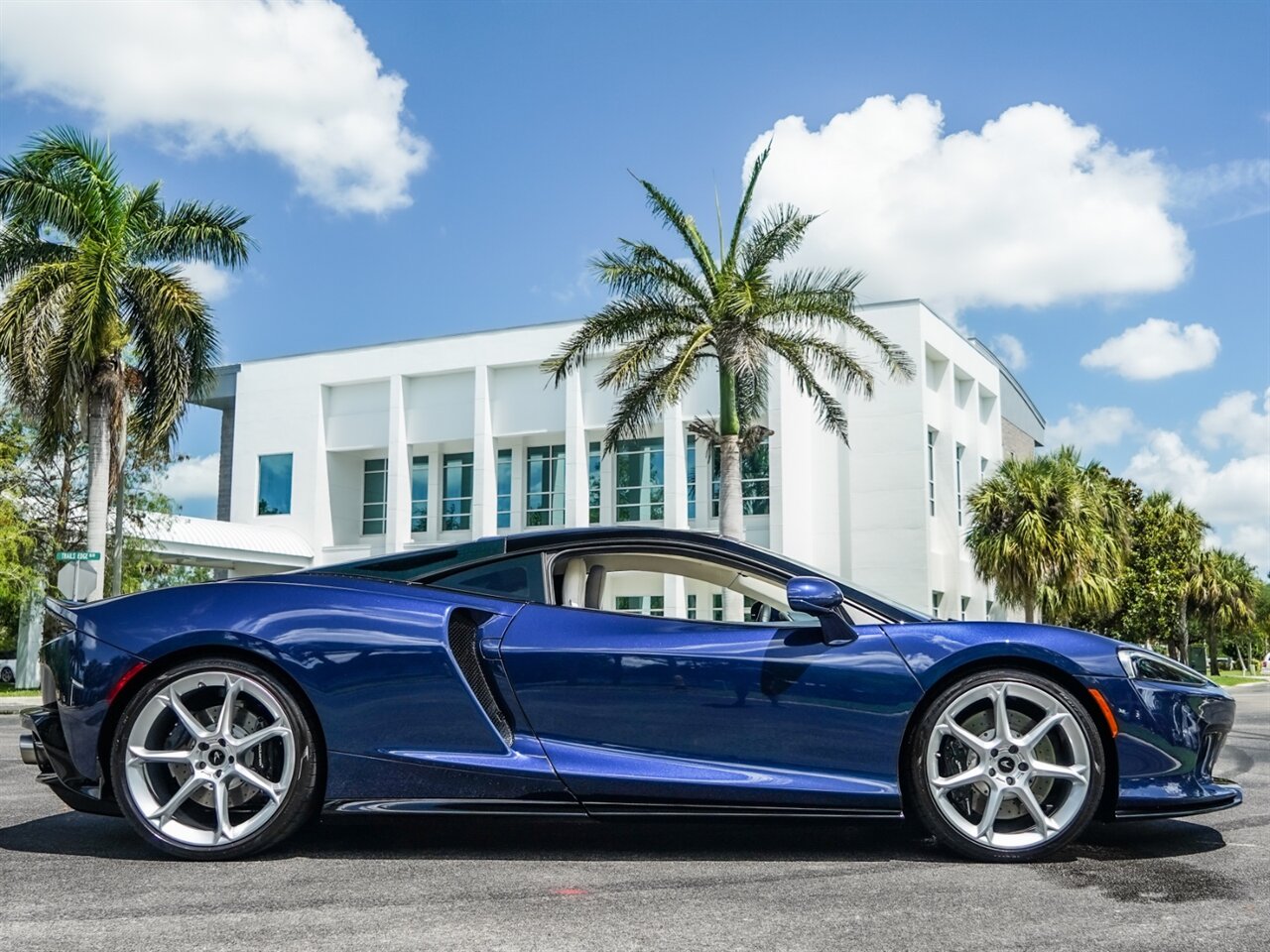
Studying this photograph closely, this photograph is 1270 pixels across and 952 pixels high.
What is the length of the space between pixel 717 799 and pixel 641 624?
0.67m

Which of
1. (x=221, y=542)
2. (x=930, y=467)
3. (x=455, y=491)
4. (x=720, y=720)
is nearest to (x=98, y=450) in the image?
(x=221, y=542)

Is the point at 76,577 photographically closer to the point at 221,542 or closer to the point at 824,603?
the point at 824,603

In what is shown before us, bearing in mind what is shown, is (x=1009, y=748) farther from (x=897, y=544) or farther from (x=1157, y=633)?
(x=1157, y=633)

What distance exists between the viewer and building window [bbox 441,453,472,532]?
42.2m

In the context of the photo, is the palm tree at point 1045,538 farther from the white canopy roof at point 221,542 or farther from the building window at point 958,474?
the white canopy roof at point 221,542

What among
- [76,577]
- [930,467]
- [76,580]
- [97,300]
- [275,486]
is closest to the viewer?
[76,577]

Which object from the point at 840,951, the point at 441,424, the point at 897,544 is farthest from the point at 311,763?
the point at 441,424

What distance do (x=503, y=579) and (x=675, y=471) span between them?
3217cm

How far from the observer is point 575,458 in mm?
38562

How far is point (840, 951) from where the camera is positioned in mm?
3035

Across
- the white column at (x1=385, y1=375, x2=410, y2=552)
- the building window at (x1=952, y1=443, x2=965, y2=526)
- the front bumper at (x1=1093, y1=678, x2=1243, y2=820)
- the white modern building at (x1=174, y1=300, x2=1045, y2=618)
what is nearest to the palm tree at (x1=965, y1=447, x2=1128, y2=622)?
the white modern building at (x1=174, y1=300, x2=1045, y2=618)

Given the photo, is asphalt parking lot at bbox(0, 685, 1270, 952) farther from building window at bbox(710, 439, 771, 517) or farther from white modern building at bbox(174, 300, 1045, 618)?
building window at bbox(710, 439, 771, 517)

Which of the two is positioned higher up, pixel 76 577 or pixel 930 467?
pixel 930 467

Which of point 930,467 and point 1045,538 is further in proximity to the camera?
point 930,467
